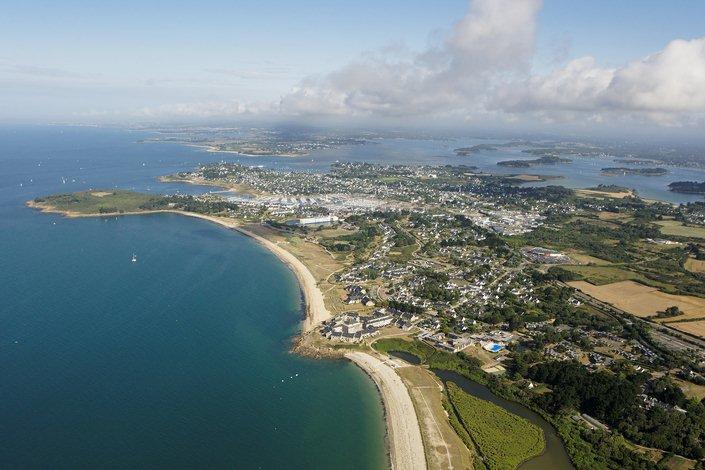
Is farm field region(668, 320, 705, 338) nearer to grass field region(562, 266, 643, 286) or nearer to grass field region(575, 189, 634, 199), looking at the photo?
grass field region(562, 266, 643, 286)

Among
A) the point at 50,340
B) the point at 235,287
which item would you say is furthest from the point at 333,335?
the point at 50,340

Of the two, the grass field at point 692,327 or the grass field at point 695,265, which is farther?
the grass field at point 695,265

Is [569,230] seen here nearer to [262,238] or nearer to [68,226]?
[262,238]

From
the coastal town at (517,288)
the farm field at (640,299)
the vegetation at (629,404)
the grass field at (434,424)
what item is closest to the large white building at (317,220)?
the coastal town at (517,288)

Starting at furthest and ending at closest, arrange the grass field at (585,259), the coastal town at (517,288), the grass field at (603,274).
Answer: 1. the grass field at (585,259)
2. the grass field at (603,274)
3. the coastal town at (517,288)

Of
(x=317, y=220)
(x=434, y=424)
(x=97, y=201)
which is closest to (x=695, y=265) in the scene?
(x=434, y=424)

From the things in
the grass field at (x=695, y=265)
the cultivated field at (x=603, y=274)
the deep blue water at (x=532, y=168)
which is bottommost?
the cultivated field at (x=603, y=274)

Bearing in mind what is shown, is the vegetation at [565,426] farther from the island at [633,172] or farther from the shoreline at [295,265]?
the island at [633,172]

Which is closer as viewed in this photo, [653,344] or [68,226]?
[653,344]
